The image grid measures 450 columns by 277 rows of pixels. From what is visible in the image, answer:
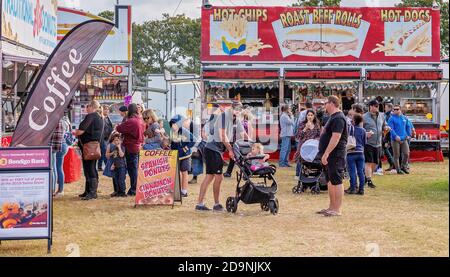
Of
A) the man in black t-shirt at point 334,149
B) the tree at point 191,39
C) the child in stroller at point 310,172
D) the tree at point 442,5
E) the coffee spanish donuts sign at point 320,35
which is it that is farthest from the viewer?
the tree at point 191,39

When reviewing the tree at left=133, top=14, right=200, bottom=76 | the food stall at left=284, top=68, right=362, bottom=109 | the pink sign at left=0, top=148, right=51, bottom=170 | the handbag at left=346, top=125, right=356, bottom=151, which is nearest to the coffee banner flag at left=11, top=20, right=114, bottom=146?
the pink sign at left=0, top=148, right=51, bottom=170

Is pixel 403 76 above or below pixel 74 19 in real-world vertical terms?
below

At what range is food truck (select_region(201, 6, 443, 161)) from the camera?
2103 cm

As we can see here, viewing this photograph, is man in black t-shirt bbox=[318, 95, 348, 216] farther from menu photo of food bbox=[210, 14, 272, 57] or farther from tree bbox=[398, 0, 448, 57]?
tree bbox=[398, 0, 448, 57]

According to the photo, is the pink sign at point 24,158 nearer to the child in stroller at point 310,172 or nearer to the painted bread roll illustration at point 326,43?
the child in stroller at point 310,172

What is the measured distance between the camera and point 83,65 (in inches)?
352

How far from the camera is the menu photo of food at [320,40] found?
70.1ft

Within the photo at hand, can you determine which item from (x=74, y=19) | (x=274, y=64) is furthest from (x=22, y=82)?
(x=74, y=19)

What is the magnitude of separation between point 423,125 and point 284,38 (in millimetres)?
4924

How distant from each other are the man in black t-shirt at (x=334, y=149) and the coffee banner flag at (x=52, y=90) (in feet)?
11.7

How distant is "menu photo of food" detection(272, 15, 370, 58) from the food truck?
0.10 feet

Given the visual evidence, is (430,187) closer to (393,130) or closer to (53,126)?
(393,130)

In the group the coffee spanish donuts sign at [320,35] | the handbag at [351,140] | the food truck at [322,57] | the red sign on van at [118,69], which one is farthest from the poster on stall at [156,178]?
the red sign on van at [118,69]

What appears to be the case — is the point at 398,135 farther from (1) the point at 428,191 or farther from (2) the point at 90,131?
(2) the point at 90,131
